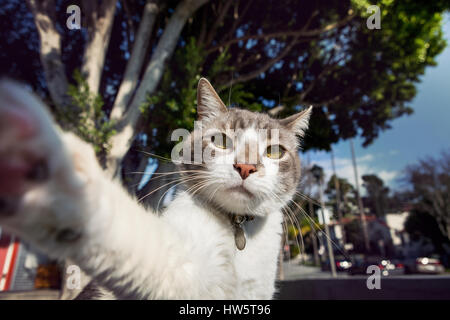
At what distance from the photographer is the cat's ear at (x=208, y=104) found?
1966 mm

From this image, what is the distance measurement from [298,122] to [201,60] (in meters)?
2.70

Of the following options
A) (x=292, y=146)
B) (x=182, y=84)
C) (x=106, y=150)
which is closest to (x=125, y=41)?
(x=182, y=84)

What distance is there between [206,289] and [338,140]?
836 centimetres

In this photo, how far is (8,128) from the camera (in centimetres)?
46

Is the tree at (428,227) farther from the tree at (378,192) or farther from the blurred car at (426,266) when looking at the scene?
the blurred car at (426,266)

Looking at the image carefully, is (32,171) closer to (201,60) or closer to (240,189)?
(240,189)

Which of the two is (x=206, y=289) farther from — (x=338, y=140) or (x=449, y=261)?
(x=449, y=261)

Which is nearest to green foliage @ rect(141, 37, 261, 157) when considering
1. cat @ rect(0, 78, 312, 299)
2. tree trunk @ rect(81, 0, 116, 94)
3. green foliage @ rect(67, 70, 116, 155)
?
green foliage @ rect(67, 70, 116, 155)

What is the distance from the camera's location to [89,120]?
12.2 feet

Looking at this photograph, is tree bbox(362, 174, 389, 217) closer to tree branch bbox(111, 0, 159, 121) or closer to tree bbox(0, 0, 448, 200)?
tree bbox(0, 0, 448, 200)

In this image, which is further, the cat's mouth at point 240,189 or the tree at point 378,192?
the tree at point 378,192

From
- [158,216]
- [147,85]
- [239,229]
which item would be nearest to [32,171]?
[158,216]

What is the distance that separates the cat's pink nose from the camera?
150 cm

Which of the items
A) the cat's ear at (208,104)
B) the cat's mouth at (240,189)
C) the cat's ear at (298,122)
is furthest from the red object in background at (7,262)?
the cat's ear at (298,122)
